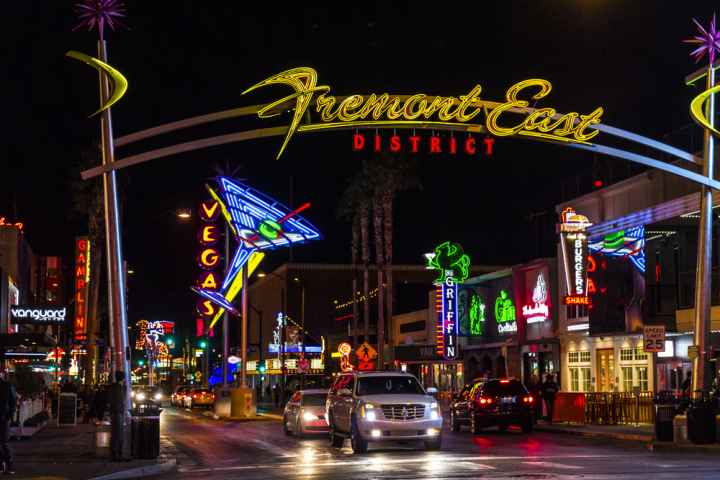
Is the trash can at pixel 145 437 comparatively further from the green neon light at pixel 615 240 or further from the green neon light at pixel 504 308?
the green neon light at pixel 504 308

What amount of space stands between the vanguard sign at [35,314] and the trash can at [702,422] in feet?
81.3

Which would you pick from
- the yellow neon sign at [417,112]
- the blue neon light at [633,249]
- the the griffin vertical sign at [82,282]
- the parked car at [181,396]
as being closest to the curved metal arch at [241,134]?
the yellow neon sign at [417,112]

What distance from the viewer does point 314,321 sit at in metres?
110

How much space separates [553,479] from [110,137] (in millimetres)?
11912

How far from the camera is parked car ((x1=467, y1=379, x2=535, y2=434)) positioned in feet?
106

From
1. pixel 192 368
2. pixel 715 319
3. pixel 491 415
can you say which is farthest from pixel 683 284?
pixel 192 368

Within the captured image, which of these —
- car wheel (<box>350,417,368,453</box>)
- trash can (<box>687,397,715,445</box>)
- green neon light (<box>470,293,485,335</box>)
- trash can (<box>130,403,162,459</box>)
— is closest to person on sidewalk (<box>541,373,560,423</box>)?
trash can (<box>687,397,715,445</box>)

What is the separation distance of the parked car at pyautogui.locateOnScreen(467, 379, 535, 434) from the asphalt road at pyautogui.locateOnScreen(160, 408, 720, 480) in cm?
81

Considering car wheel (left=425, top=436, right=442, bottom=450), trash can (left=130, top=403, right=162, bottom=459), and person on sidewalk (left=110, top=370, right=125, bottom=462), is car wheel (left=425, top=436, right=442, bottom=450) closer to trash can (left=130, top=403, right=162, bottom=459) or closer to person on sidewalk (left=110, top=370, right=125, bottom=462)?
trash can (left=130, top=403, right=162, bottom=459)

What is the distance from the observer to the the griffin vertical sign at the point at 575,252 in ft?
137

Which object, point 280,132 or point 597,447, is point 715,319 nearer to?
point 597,447

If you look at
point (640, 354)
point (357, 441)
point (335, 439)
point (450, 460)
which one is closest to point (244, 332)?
point (640, 354)

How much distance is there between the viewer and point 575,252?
139ft

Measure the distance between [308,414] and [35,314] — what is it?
1381 cm
